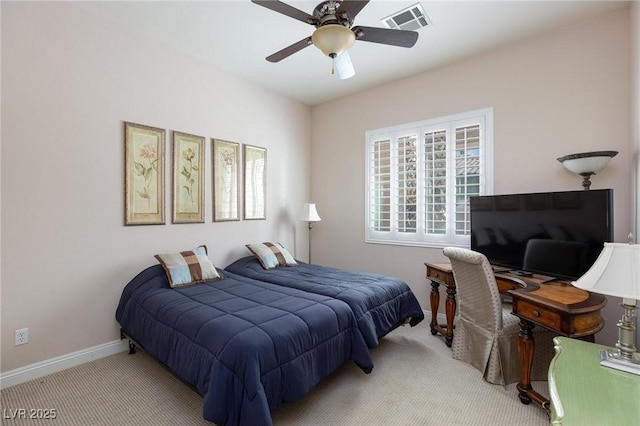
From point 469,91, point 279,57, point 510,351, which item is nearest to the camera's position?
point 510,351

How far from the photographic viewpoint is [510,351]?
2.36 metres

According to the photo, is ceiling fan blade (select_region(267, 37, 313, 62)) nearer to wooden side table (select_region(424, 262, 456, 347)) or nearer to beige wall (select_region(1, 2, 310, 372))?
beige wall (select_region(1, 2, 310, 372))

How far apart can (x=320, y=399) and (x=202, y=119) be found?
10.4 feet

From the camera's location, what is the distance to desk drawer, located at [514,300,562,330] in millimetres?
1845

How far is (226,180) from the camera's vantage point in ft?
12.5

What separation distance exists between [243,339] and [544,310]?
6.20ft

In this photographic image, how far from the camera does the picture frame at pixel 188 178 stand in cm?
331

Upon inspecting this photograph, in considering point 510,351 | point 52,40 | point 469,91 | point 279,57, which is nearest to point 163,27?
point 52,40

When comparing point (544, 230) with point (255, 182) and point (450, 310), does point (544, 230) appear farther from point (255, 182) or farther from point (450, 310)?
point (255, 182)

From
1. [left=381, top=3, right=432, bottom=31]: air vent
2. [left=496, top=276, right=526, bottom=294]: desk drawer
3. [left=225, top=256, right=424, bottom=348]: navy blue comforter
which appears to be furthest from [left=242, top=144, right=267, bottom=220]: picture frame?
[left=496, top=276, right=526, bottom=294]: desk drawer

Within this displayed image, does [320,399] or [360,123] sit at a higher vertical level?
[360,123]

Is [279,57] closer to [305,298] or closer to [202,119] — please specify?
[202,119]

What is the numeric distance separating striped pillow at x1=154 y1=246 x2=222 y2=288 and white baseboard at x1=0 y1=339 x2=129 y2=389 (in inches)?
32.3

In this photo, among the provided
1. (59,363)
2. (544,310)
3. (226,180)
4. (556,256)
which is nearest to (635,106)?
(556,256)
